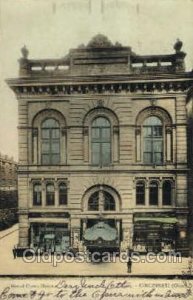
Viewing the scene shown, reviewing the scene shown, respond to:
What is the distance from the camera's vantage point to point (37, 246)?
1130cm

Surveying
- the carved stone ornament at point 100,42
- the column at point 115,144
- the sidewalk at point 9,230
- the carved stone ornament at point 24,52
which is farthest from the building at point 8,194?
the carved stone ornament at point 100,42

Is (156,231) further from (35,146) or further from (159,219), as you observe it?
(35,146)

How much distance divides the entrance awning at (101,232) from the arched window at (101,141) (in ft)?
5.27

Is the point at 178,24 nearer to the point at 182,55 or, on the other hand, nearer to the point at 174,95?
the point at 182,55

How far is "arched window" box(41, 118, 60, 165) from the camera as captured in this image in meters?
11.5

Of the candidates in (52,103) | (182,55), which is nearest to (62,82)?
(52,103)

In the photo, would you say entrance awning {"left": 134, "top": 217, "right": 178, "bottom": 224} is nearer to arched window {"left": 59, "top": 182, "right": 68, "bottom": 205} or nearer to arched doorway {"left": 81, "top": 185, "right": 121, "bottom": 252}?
arched doorway {"left": 81, "top": 185, "right": 121, "bottom": 252}

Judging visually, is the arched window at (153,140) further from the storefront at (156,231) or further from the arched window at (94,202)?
the arched window at (94,202)

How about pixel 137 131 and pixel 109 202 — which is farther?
pixel 109 202

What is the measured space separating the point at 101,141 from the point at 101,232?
7.72ft

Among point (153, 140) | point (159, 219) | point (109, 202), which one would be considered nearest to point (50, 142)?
point (109, 202)

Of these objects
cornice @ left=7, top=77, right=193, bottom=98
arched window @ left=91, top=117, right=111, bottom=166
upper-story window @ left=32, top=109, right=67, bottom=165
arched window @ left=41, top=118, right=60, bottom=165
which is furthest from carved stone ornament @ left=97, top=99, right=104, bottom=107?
arched window @ left=41, top=118, right=60, bottom=165

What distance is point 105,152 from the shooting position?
1148 centimetres

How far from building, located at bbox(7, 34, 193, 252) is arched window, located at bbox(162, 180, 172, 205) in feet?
0.09
